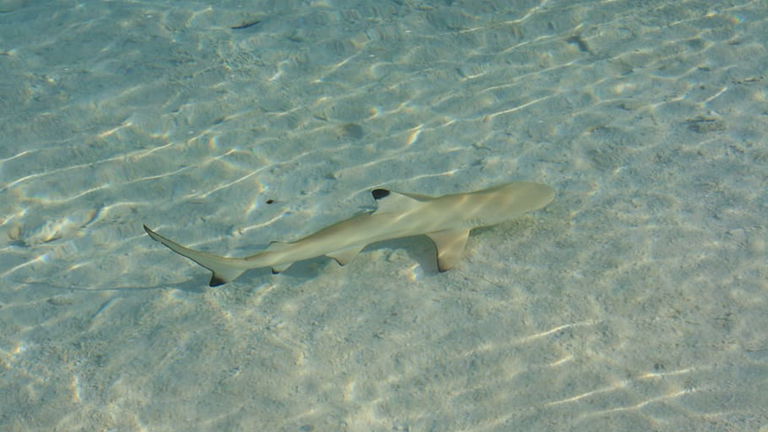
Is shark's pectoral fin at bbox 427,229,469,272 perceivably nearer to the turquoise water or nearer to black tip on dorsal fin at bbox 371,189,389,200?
the turquoise water

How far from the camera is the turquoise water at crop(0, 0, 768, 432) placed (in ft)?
13.8

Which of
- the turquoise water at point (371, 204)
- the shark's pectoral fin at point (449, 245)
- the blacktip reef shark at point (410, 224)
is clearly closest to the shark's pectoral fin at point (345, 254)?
the blacktip reef shark at point (410, 224)

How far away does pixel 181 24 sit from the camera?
353 inches

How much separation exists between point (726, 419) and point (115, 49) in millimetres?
7608

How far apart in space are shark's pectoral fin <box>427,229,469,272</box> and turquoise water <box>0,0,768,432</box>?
0.11 metres

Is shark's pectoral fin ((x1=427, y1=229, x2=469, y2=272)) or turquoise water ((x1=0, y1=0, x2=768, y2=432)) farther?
shark's pectoral fin ((x1=427, y1=229, x2=469, y2=272))

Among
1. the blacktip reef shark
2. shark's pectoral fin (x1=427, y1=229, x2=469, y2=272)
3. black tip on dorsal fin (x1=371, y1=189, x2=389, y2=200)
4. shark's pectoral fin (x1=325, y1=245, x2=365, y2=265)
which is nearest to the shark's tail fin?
the blacktip reef shark

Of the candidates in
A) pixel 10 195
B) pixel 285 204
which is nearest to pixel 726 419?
pixel 285 204

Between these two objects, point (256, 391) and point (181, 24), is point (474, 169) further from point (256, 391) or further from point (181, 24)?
point (181, 24)

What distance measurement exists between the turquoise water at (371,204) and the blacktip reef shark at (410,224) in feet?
0.66

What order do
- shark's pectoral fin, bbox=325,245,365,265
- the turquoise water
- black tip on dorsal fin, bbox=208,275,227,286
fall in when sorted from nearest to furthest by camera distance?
the turquoise water → black tip on dorsal fin, bbox=208,275,227,286 → shark's pectoral fin, bbox=325,245,365,265

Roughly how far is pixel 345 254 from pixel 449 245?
727 millimetres

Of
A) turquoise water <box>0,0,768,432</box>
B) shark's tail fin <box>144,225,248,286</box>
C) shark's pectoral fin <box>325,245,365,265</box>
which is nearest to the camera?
turquoise water <box>0,0,768,432</box>

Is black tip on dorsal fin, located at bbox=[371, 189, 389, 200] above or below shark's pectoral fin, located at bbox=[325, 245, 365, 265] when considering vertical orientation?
above
